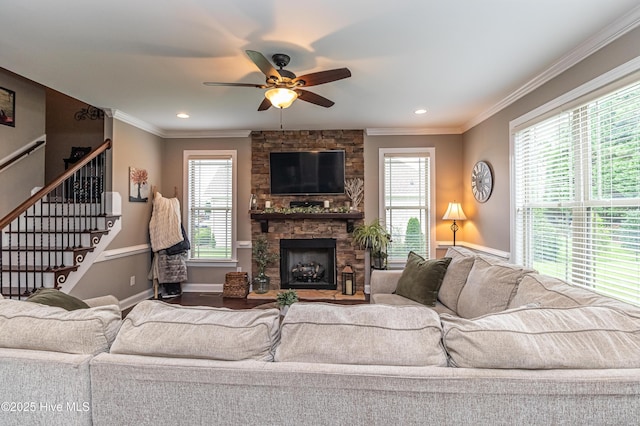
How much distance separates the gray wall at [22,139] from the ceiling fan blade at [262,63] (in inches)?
134

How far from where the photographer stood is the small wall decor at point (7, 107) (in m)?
3.55

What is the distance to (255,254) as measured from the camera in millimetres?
5051

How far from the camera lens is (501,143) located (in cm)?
378

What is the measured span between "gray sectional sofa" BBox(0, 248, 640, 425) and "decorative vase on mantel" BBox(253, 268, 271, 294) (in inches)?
149

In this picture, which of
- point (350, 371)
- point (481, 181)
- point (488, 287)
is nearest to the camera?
point (350, 371)

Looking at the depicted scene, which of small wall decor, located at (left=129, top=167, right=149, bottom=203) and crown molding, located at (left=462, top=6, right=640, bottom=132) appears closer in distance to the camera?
crown molding, located at (left=462, top=6, right=640, bottom=132)

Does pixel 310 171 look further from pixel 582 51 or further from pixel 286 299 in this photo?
pixel 582 51

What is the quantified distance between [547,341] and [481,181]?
363 cm

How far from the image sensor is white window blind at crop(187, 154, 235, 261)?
512 centimetres

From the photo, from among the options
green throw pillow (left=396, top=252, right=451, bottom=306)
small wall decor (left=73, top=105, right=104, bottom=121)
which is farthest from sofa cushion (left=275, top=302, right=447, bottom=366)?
small wall decor (left=73, top=105, right=104, bottom=121)

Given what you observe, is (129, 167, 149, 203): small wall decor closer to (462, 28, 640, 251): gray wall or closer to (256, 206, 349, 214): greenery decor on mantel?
(256, 206, 349, 214): greenery decor on mantel

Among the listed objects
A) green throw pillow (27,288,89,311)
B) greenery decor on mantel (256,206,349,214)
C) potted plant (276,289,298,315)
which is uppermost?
greenery decor on mantel (256,206,349,214)

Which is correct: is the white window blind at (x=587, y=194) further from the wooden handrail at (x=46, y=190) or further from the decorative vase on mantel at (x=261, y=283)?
the wooden handrail at (x=46, y=190)

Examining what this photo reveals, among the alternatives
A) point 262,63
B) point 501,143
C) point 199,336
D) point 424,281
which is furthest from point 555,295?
point 501,143
